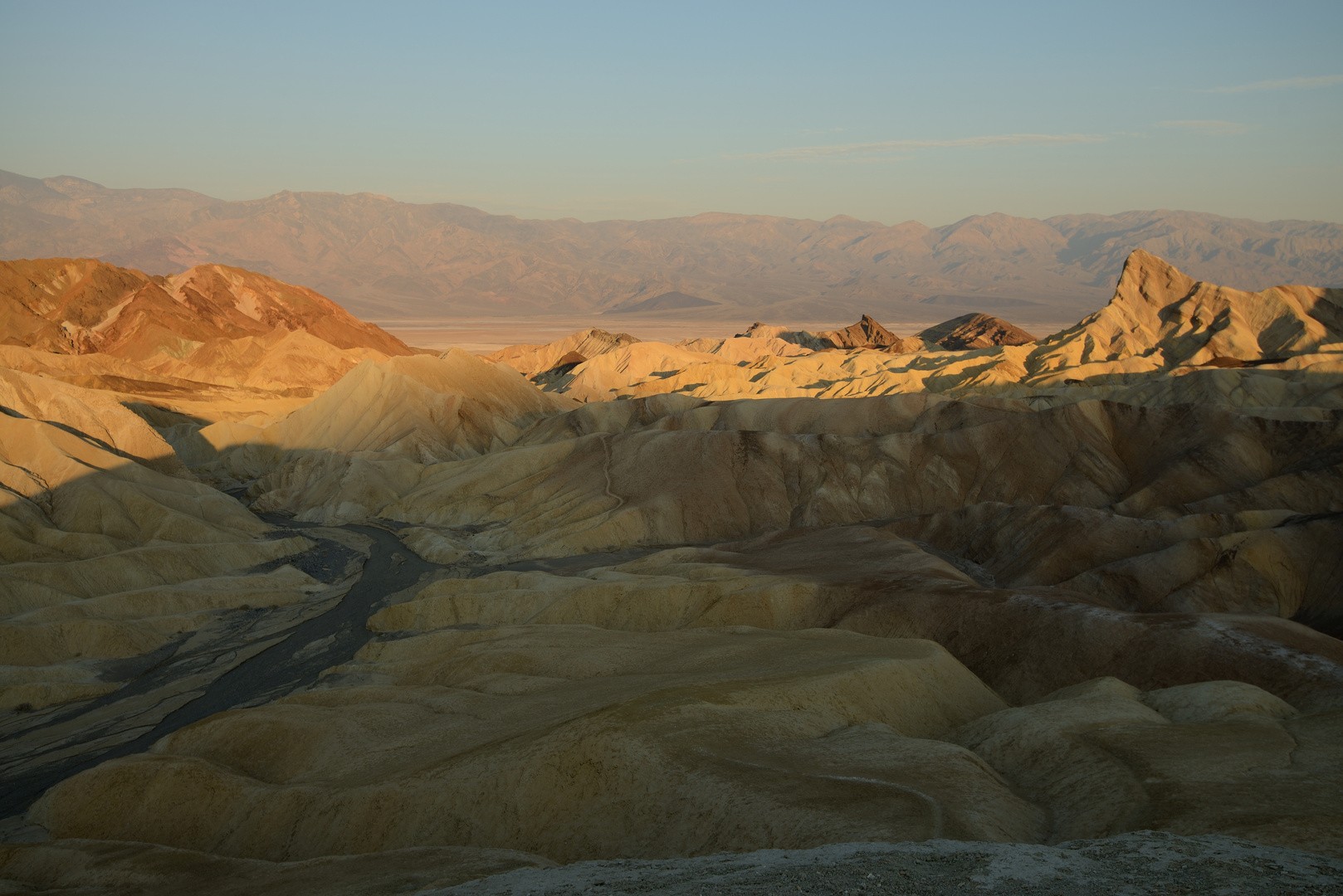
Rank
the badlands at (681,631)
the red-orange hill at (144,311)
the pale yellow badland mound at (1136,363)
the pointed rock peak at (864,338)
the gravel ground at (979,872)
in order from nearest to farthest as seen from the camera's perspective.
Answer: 1. the gravel ground at (979,872)
2. the badlands at (681,631)
3. the pale yellow badland mound at (1136,363)
4. the red-orange hill at (144,311)
5. the pointed rock peak at (864,338)

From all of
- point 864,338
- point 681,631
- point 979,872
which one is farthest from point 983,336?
→ point 979,872

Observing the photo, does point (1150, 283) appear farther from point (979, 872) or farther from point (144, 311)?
point (144, 311)

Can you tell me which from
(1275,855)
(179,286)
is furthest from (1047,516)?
(179,286)

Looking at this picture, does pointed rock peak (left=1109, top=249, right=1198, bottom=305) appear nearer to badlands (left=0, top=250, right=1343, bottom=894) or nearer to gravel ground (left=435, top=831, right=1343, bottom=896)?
badlands (left=0, top=250, right=1343, bottom=894)

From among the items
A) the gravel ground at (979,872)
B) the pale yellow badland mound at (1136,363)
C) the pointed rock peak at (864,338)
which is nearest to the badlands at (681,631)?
the gravel ground at (979,872)

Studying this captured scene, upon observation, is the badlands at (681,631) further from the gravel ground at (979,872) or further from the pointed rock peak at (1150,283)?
the pointed rock peak at (1150,283)
